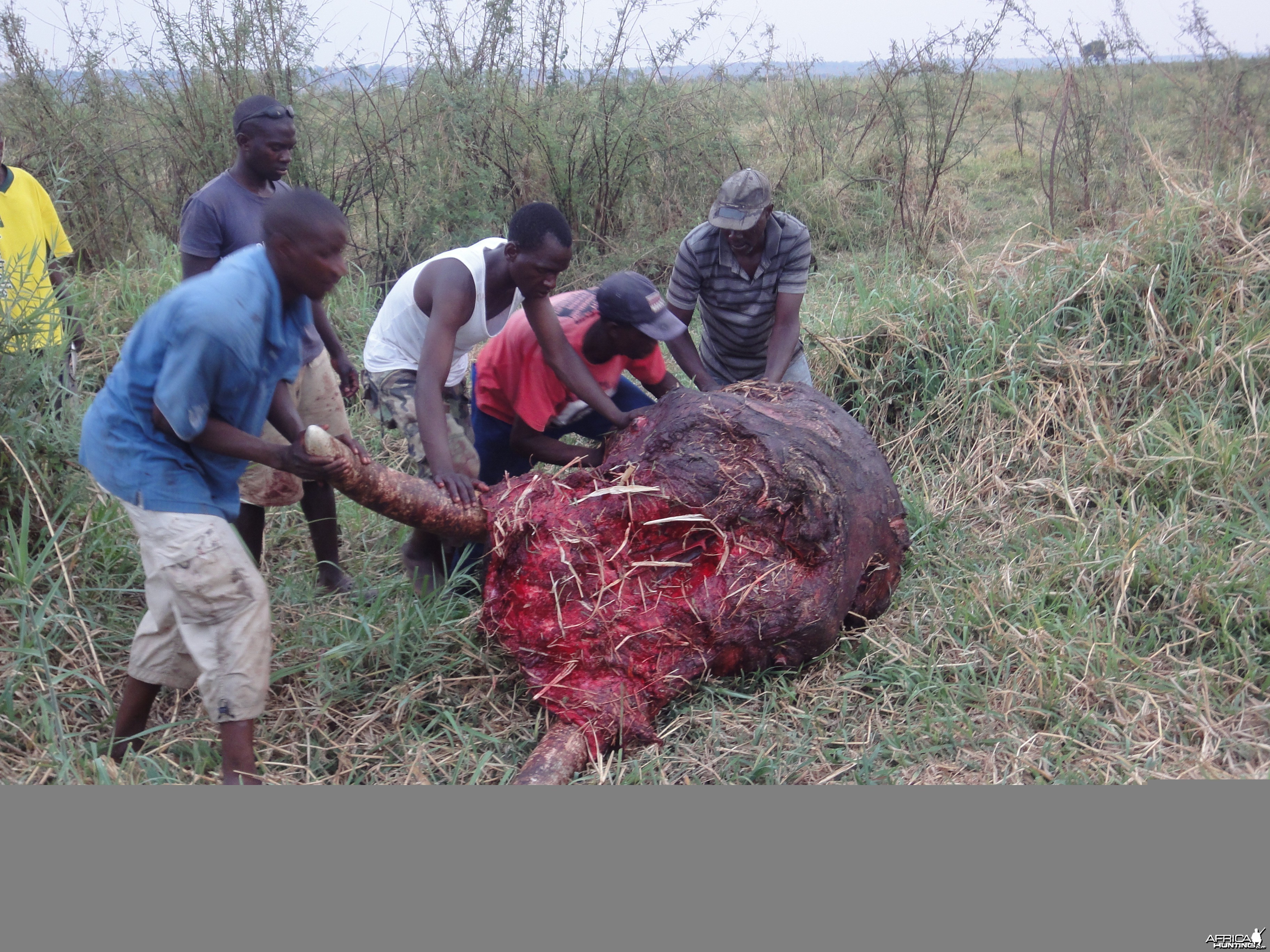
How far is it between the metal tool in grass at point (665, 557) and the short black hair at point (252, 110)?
1.44m

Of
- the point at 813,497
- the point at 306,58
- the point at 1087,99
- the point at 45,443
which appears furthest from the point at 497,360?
the point at 1087,99

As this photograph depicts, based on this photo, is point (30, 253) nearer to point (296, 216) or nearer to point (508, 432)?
point (508, 432)

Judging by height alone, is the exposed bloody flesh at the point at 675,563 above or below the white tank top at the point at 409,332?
below

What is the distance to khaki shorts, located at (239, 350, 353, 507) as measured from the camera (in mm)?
3014

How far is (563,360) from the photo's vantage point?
2.93 meters

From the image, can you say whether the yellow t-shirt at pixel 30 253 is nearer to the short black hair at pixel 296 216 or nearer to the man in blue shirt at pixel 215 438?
the man in blue shirt at pixel 215 438

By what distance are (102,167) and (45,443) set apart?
12.8ft

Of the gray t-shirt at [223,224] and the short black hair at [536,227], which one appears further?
the gray t-shirt at [223,224]

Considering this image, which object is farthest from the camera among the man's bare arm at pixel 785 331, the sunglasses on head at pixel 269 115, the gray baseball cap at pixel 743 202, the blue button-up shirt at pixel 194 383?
the man's bare arm at pixel 785 331

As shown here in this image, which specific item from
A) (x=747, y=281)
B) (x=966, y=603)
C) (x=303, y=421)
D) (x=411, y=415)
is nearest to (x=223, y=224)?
(x=303, y=421)

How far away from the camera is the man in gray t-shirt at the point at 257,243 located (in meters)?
3.00

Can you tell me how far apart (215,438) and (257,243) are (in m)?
1.06

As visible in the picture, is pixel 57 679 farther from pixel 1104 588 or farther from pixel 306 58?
pixel 306 58

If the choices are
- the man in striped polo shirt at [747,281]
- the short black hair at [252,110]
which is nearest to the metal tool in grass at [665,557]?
the man in striped polo shirt at [747,281]
